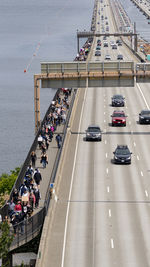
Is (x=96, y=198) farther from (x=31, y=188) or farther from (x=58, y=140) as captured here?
(x=58, y=140)

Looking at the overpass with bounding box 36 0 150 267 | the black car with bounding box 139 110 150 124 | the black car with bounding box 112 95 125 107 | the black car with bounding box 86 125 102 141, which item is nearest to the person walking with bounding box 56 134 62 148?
the overpass with bounding box 36 0 150 267

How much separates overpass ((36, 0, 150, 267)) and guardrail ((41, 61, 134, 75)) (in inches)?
8.4

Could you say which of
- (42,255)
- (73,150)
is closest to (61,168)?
(73,150)

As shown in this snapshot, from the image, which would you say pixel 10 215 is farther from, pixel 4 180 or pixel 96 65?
pixel 96 65

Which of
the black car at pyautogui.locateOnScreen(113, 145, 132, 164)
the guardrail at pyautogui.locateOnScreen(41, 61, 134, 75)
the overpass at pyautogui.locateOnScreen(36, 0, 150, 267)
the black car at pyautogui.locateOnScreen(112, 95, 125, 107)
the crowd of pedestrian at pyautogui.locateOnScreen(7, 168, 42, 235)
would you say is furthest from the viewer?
the black car at pyautogui.locateOnScreen(112, 95, 125, 107)

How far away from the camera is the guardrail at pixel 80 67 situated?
226 ft

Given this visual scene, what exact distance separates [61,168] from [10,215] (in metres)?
16.0

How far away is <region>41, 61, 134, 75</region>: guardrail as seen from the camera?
6894 centimetres

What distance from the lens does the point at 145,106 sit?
8350 centimetres

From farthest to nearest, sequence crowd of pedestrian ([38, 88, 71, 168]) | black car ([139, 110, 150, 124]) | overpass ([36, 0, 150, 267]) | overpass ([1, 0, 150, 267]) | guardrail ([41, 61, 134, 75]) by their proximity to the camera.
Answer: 1. black car ([139, 110, 150, 124])
2. guardrail ([41, 61, 134, 75])
3. crowd of pedestrian ([38, 88, 71, 168])
4. overpass ([1, 0, 150, 267])
5. overpass ([36, 0, 150, 267])

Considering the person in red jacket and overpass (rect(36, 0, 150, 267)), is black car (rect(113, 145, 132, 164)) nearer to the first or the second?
overpass (rect(36, 0, 150, 267))

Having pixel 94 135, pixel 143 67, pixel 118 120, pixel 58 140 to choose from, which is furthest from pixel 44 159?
pixel 143 67

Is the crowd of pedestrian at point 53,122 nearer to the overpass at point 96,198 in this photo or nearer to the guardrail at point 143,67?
the overpass at point 96,198

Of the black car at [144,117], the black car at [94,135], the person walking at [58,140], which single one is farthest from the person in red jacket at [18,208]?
the black car at [144,117]
